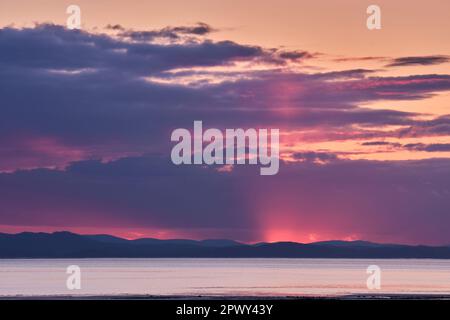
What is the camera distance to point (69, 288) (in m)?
134
